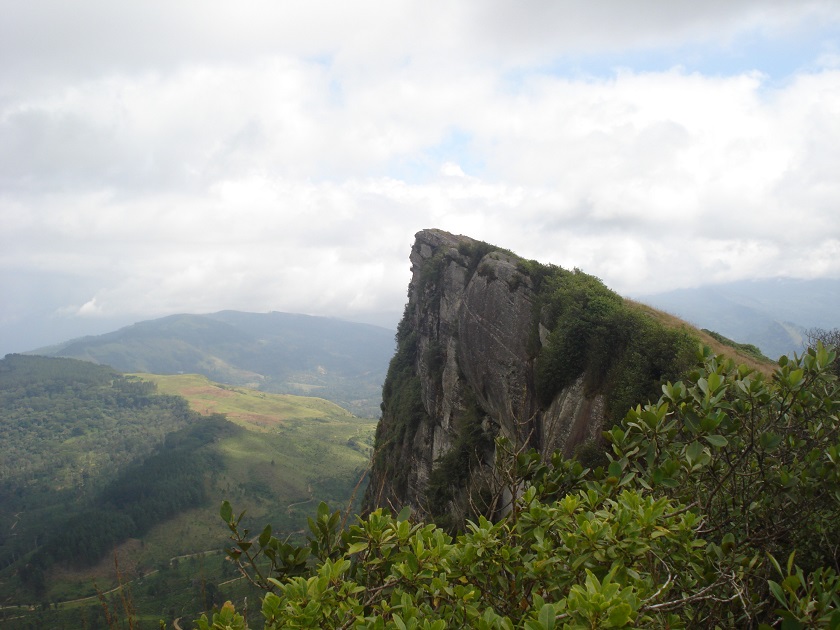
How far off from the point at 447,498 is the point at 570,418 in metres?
16.6

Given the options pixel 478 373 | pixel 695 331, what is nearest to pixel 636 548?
pixel 695 331

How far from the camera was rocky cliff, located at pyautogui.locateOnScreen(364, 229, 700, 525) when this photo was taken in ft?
76.3

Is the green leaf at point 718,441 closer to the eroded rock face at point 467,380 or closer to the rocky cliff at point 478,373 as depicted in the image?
the rocky cliff at point 478,373

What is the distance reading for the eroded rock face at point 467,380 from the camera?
83.1 feet

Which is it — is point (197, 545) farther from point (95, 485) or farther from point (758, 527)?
point (758, 527)

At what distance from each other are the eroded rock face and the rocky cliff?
3.6 inches

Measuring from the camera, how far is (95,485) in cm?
17775

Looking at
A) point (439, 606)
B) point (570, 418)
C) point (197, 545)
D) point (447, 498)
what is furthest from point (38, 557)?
point (439, 606)

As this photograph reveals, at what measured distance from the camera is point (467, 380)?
40.2 meters

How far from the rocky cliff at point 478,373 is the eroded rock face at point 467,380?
91mm

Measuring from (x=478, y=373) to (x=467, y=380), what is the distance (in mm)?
4439

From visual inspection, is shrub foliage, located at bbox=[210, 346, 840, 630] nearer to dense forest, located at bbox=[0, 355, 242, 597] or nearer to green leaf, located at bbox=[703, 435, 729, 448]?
green leaf, located at bbox=[703, 435, 729, 448]

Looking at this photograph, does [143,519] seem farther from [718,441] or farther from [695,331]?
[718,441]

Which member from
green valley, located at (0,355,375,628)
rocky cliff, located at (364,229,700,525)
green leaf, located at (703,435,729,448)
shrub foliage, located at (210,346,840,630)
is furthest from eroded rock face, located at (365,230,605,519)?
green valley, located at (0,355,375,628)
